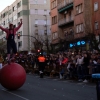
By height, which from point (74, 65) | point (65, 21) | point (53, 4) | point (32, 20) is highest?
point (32, 20)

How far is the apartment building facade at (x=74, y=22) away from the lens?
49609mm

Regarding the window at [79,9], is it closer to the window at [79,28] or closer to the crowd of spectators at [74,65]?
the window at [79,28]

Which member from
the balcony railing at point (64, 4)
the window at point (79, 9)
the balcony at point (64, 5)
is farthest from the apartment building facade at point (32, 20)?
the window at point (79, 9)

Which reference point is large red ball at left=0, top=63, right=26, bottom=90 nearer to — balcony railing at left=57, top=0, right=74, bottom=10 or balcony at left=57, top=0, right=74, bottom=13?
balcony at left=57, top=0, right=74, bottom=13

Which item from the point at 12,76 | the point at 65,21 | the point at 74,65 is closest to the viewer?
the point at 12,76

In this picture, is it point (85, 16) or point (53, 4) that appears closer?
point (85, 16)

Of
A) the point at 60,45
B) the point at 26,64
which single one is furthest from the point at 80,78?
the point at 60,45

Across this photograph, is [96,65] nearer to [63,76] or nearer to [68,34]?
[63,76]

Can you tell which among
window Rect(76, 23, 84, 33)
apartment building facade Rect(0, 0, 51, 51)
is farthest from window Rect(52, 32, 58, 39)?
apartment building facade Rect(0, 0, 51, 51)

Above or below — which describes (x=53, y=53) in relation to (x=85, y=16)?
below

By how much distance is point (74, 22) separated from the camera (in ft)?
180

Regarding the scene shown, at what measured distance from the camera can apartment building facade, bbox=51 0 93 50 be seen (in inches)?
1953

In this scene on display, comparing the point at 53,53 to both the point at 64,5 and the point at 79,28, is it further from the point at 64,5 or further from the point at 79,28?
the point at 64,5

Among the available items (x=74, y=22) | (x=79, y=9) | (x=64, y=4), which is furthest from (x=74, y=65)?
(x=64, y=4)
